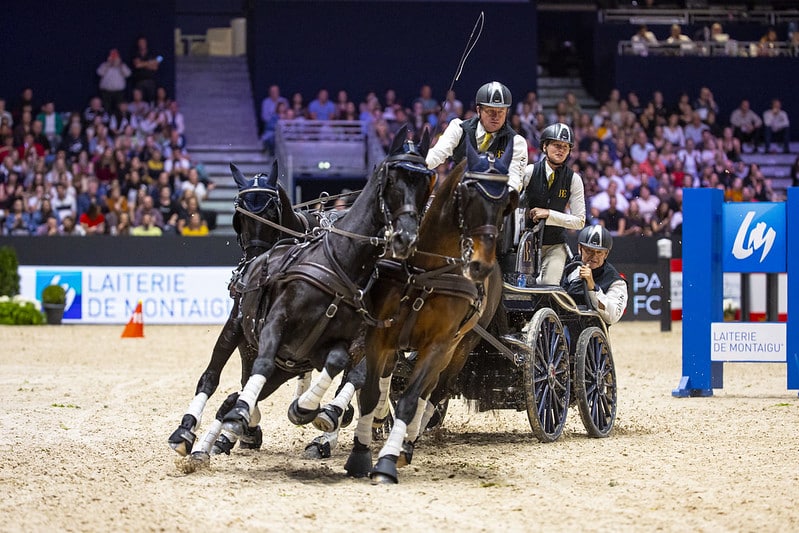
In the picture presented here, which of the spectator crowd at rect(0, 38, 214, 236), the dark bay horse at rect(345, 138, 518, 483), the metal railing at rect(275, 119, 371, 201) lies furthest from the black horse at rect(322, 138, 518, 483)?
the metal railing at rect(275, 119, 371, 201)

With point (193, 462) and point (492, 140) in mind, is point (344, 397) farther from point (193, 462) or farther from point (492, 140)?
point (492, 140)

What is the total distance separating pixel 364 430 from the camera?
683 cm

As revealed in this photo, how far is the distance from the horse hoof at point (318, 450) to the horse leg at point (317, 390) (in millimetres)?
1008

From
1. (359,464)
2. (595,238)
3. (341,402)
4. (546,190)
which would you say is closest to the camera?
(341,402)

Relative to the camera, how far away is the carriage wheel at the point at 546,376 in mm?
8133

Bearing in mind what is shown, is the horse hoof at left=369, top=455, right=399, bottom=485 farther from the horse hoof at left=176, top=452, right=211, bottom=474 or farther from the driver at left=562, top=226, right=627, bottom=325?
the driver at left=562, top=226, right=627, bottom=325

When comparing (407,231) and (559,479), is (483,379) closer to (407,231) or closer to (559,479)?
(559,479)

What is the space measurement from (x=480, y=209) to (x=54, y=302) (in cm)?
1497

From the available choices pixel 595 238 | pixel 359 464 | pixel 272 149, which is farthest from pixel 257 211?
pixel 272 149

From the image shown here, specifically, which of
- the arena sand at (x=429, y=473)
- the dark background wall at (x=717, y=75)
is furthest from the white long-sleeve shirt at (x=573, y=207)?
the dark background wall at (x=717, y=75)

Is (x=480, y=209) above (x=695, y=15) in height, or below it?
Answer: below

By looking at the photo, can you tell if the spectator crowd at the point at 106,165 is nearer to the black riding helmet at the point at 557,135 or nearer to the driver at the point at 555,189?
the driver at the point at 555,189

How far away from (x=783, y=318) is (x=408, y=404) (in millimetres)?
14645

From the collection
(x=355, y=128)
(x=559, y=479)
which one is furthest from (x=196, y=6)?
(x=559, y=479)
